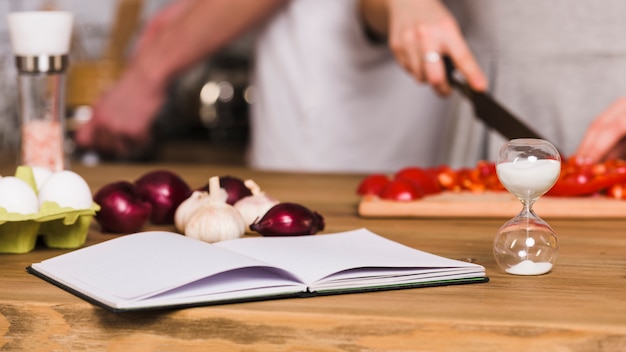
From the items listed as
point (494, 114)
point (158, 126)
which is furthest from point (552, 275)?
point (158, 126)

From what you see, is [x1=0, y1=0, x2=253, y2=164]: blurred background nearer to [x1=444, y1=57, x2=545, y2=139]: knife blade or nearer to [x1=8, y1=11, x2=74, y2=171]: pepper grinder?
[x1=8, y1=11, x2=74, y2=171]: pepper grinder

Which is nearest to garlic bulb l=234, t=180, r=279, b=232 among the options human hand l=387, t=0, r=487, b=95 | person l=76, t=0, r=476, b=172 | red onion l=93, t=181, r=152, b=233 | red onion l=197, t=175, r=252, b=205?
red onion l=197, t=175, r=252, b=205

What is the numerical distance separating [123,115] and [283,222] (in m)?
1.29

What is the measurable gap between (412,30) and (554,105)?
38 centimetres

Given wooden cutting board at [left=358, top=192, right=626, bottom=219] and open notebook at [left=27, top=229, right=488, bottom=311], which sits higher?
wooden cutting board at [left=358, top=192, right=626, bottom=219]

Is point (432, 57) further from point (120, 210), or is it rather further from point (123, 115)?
point (123, 115)

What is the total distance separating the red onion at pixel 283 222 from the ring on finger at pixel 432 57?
0.59 m

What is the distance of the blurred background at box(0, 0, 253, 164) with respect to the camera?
2.60m

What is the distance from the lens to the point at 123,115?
2.28 m

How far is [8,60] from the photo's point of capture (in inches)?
116

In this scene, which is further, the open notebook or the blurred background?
the blurred background

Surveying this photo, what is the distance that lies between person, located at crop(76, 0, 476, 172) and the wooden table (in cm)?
122

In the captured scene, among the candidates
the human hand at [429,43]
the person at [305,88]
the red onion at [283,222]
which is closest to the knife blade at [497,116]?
the human hand at [429,43]

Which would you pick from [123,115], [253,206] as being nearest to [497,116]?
[253,206]
